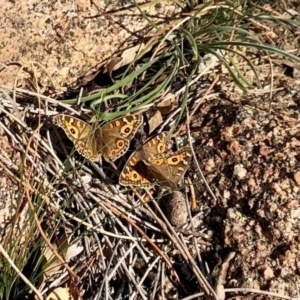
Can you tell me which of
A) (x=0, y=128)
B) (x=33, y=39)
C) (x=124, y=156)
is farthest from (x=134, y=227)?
(x=33, y=39)

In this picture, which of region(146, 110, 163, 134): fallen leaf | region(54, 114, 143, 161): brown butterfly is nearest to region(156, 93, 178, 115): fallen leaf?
region(146, 110, 163, 134): fallen leaf

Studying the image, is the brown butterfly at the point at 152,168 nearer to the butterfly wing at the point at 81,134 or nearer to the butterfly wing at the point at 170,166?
the butterfly wing at the point at 170,166

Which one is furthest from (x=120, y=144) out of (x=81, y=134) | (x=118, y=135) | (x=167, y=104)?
(x=167, y=104)

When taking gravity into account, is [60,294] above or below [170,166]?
below

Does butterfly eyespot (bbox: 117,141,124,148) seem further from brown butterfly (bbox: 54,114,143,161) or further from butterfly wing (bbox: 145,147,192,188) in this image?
butterfly wing (bbox: 145,147,192,188)

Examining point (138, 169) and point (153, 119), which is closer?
point (138, 169)

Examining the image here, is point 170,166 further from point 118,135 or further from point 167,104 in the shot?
point 167,104

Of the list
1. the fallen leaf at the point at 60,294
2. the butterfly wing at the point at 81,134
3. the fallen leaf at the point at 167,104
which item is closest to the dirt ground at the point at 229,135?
the fallen leaf at the point at 167,104

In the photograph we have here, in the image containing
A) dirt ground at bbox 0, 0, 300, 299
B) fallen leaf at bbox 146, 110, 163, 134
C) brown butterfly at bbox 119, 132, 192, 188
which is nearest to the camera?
dirt ground at bbox 0, 0, 300, 299
